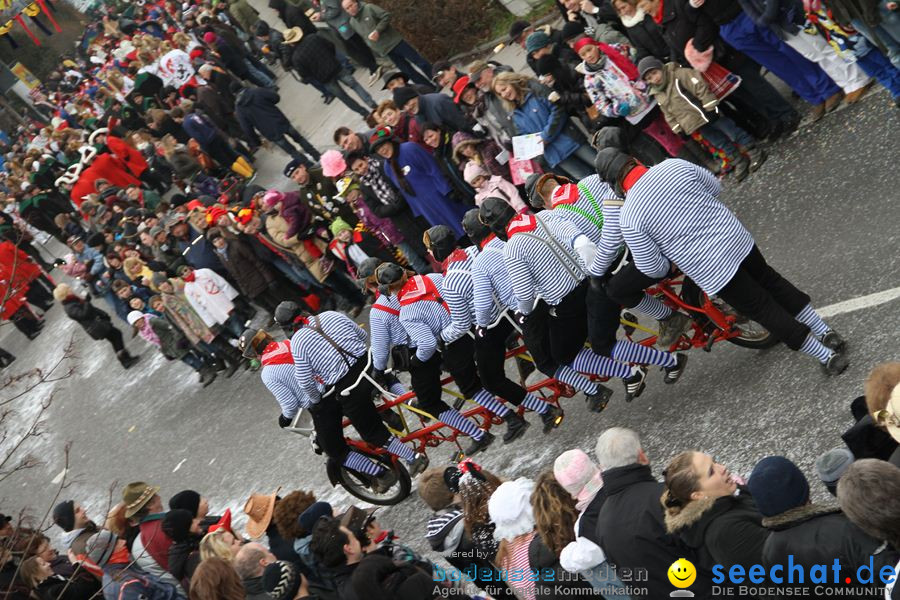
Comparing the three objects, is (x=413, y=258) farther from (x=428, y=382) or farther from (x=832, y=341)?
(x=832, y=341)

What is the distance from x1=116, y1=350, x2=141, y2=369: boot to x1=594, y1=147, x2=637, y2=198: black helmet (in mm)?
14017

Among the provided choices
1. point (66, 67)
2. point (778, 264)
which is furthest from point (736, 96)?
point (66, 67)

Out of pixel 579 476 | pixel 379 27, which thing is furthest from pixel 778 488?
pixel 379 27

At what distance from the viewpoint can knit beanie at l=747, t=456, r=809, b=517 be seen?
360 cm

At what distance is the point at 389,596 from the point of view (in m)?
4.95

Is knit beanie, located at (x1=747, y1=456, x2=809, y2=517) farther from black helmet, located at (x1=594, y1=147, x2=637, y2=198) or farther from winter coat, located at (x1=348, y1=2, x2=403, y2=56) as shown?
winter coat, located at (x1=348, y1=2, x2=403, y2=56)

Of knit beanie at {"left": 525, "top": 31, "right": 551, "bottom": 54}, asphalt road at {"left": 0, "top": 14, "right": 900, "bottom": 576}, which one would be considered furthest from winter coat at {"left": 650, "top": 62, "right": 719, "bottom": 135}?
knit beanie at {"left": 525, "top": 31, "right": 551, "bottom": 54}

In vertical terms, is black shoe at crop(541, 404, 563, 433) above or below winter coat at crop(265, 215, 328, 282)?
below

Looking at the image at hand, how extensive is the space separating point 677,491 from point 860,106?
6188 mm

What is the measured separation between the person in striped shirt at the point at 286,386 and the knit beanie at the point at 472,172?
2.73m

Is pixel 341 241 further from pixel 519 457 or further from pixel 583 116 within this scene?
pixel 519 457

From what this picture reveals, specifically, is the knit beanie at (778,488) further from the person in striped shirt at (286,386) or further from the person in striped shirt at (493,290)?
the person in striped shirt at (286,386)

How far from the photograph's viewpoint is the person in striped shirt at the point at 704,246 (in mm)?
5906

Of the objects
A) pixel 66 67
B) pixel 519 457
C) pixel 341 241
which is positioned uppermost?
pixel 66 67
